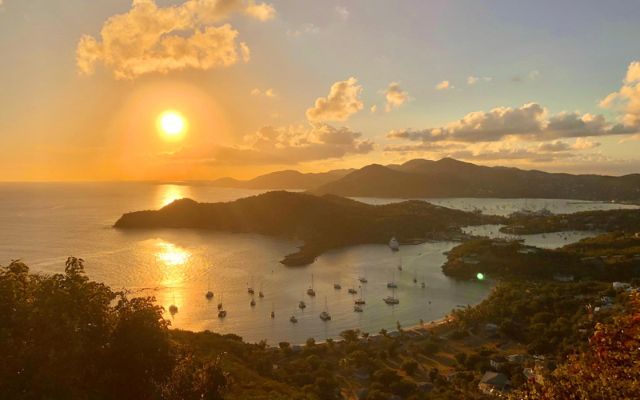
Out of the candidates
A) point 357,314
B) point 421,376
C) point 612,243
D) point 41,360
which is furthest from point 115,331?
point 612,243

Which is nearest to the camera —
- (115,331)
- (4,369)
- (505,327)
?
(4,369)

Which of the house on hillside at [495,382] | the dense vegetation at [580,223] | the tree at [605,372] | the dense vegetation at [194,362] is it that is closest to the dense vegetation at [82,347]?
the dense vegetation at [194,362]

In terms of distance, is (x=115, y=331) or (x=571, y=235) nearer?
(x=115, y=331)

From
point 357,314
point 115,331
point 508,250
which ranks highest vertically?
point 115,331

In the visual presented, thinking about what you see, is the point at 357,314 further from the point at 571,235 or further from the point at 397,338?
the point at 571,235

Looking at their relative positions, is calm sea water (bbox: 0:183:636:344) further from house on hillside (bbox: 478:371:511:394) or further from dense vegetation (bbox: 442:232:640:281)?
house on hillside (bbox: 478:371:511:394)

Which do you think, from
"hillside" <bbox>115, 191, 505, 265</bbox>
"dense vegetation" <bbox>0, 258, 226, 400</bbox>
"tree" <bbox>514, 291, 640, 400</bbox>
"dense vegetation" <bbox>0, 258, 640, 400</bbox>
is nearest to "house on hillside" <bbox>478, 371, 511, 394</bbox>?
"dense vegetation" <bbox>0, 258, 640, 400</bbox>

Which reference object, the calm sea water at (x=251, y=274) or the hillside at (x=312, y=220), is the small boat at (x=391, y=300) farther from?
the hillside at (x=312, y=220)
